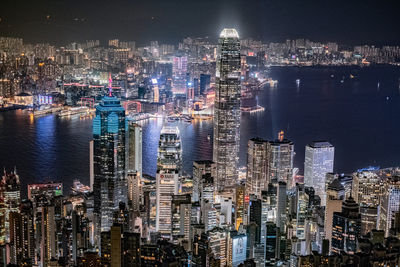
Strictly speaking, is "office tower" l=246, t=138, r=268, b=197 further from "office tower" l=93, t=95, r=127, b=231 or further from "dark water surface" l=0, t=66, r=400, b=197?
"office tower" l=93, t=95, r=127, b=231

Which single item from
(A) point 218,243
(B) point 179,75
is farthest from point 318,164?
(B) point 179,75

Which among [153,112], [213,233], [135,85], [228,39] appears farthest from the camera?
[135,85]

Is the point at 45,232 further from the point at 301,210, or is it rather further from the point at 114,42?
the point at 114,42

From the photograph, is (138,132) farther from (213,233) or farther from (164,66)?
(164,66)

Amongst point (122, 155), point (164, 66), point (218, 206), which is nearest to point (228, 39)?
point (122, 155)

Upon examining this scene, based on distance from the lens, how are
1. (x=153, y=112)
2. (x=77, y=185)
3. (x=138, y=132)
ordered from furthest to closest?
(x=153, y=112) < (x=138, y=132) < (x=77, y=185)

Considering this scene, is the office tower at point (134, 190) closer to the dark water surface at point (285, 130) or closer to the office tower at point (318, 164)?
the dark water surface at point (285, 130)
